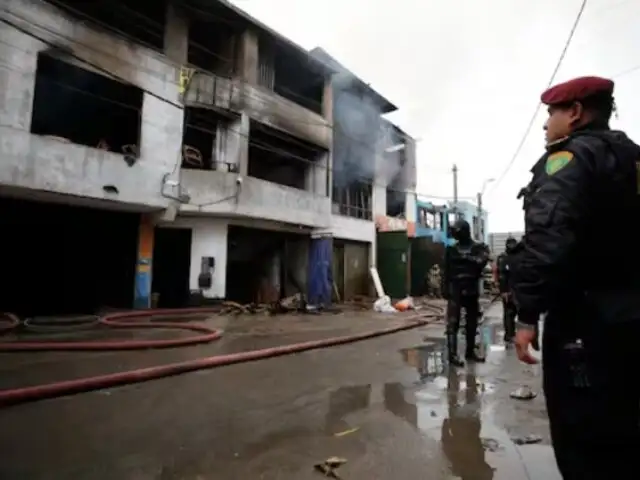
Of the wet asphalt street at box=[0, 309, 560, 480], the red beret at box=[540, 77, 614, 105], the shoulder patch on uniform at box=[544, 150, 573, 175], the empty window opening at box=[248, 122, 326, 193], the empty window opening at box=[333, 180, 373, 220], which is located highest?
the empty window opening at box=[248, 122, 326, 193]

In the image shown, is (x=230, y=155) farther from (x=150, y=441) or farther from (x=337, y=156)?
(x=150, y=441)

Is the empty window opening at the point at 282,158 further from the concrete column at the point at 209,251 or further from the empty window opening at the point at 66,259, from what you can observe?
the empty window opening at the point at 66,259

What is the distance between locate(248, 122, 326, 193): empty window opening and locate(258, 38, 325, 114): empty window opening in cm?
177

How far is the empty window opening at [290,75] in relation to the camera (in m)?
14.6

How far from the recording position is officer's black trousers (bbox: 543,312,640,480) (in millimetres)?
1256

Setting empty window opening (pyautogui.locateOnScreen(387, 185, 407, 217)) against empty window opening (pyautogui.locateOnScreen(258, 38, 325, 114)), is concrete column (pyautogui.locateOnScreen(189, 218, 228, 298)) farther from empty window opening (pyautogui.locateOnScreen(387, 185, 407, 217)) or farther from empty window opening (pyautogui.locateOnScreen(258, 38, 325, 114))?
empty window opening (pyautogui.locateOnScreen(387, 185, 407, 217))

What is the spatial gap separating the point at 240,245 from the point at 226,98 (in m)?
4.81

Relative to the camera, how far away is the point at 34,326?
7.67 metres

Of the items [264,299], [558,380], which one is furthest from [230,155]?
[558,380]

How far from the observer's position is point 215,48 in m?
13.9

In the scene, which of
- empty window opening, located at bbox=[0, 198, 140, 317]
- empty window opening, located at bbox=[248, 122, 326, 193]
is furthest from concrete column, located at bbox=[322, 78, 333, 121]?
empty window opening, located at bbox=[0, 198, 140, 317]

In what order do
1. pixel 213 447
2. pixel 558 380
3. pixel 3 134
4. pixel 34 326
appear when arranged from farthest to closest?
pixel 3 134
pixel 34 326
pixel 213 447
pixel 558 380

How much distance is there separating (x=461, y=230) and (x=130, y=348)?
4.44m

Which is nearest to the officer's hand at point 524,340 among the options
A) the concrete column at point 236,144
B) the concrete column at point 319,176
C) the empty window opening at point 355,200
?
the concrete column at point 236,144
